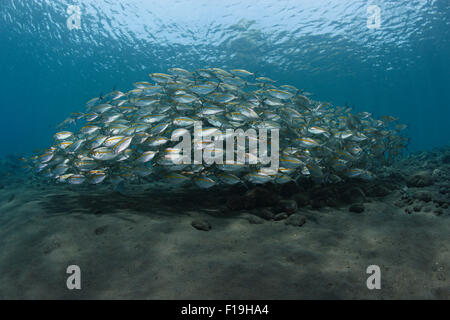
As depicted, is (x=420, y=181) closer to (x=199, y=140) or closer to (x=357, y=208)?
(x=357, y=208)

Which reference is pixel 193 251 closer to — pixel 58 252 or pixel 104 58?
pixel 58 252

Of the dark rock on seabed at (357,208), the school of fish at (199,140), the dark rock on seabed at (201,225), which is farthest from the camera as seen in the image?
the dark rock on seabed at (357,208)

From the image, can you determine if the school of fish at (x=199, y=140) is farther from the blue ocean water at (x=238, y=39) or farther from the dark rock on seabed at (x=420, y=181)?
the blue ocean water at (x=238, y=39)

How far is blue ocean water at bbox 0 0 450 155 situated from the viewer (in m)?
21.3

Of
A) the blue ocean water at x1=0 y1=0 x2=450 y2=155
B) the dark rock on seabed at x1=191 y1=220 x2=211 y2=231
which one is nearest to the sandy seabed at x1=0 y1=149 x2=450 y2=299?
the dark rock on seabed at x1=191 y1=220 x2=211 y2=231

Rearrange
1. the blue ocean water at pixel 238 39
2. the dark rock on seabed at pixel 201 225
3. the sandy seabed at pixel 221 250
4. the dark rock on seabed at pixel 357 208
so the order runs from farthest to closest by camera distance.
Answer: the blue ocean water at pixel 238 39 < the dark rock on seabed at pixel 357 208 < the dark rock on seabed at pixel 201 225 < the sandy seabed at pixel 221 250

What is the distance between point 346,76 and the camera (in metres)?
36.8

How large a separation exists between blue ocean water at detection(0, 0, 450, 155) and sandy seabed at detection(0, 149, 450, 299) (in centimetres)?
2175

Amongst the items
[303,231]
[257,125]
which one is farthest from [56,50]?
[303,231]

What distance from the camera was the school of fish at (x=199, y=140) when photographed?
4.72 m

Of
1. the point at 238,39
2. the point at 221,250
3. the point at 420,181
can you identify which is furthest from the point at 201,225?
the point at 238,39

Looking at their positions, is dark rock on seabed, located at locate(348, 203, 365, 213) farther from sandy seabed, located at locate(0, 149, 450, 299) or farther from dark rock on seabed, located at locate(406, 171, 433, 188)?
dark rock on seabed, located at locate(406, 171, 433, 188)

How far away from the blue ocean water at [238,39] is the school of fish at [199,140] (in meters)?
19.1

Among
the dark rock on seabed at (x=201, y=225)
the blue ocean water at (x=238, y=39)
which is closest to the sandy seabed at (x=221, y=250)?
the dark rock on seabed at (x=201, y=225)
